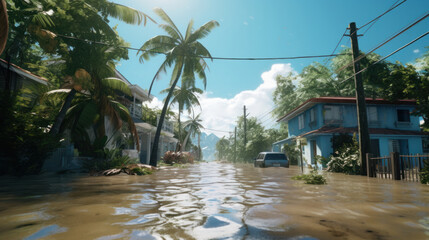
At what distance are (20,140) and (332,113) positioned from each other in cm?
2040

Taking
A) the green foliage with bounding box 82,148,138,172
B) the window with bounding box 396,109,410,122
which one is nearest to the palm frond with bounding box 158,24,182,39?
the green foliage with bounding box 82,148,138,172

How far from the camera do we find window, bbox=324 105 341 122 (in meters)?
20.9

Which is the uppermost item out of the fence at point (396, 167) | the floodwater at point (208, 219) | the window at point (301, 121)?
the window at point (301, 121)

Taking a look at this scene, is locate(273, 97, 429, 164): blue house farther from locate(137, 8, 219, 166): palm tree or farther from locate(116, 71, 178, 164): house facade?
locate(116, 71, 178, 164): house facade

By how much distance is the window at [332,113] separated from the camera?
20859mm

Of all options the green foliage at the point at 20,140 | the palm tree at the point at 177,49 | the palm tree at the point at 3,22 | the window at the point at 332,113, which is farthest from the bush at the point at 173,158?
the palm tree at the point at 3,22

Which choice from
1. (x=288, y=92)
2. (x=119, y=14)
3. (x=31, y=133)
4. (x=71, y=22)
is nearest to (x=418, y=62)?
(x=288, y=92)

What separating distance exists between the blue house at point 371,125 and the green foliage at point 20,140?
17.1 metres

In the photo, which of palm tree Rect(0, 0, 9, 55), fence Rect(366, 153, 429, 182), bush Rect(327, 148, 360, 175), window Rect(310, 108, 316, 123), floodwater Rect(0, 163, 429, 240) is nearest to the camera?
floodwater Rect(0, 163, 429, 240)

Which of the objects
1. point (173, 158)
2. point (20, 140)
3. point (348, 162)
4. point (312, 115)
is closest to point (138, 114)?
point (173, 158)

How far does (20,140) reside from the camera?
874cm

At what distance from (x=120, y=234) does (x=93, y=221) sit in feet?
2.17

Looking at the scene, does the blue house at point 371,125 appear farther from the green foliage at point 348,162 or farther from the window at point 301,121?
the green foliage at point 348,162

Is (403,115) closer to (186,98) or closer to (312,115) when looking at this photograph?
(312,115)
